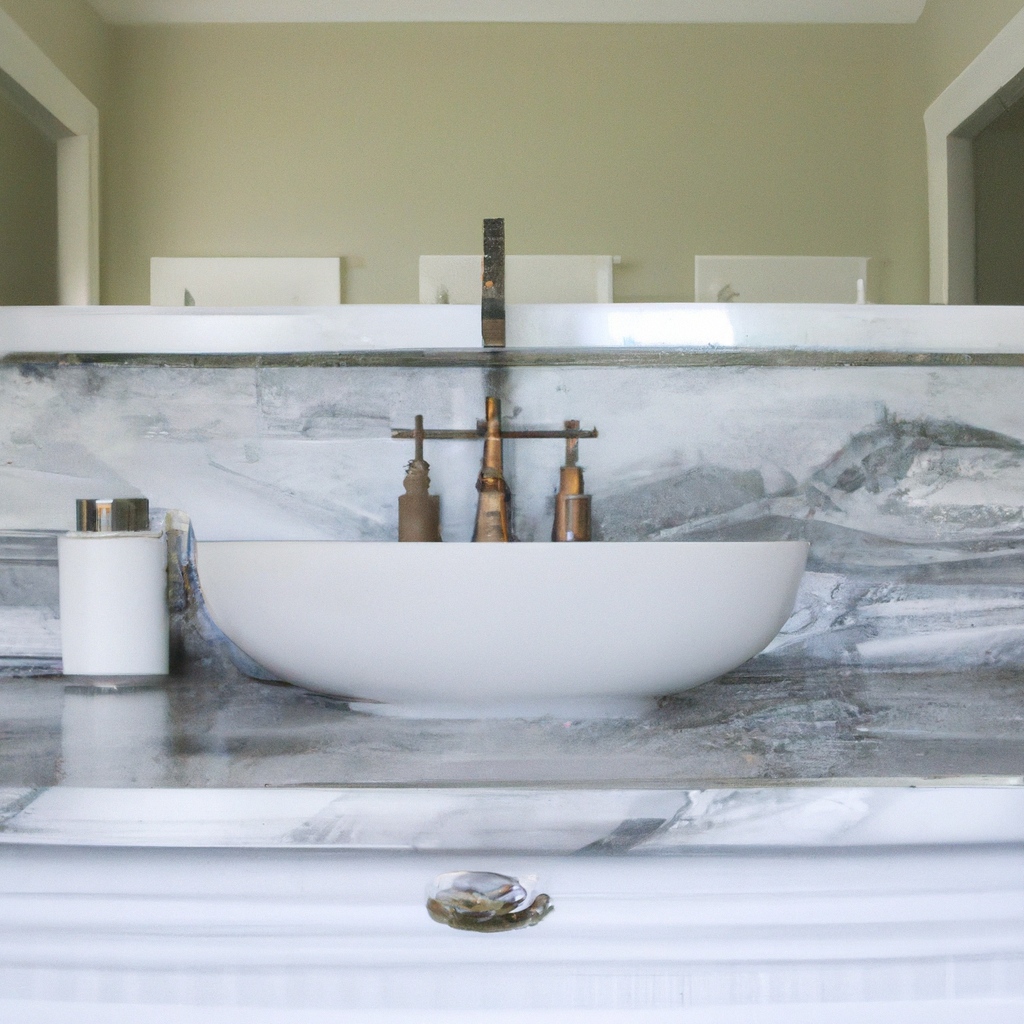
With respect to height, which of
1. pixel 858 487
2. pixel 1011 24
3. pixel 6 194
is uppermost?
pixel 1011 24

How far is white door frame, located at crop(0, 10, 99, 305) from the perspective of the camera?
0.88 metres

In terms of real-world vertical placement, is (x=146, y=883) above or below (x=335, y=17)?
below

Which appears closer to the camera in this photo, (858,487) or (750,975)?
(750,975)

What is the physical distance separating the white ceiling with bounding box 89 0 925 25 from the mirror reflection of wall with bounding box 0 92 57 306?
143 mm

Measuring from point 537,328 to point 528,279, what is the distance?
0.06 meters

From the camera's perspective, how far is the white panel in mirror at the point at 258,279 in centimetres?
86

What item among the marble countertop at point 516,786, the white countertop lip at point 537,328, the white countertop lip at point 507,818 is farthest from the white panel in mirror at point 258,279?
the white countertop lip at point 507,818

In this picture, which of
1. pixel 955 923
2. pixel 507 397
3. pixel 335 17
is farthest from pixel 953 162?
pixel 955 923

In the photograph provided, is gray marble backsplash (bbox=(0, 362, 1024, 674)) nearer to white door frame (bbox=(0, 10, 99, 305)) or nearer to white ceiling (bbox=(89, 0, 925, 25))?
white door frame (bbox=(0, 10, 99, 305))

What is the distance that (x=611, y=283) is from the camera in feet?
2.86

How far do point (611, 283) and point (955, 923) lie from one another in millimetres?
617

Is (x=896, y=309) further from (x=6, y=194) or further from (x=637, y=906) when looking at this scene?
(x=6, y=194)

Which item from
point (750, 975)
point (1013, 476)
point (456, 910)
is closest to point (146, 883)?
point (456, 910)

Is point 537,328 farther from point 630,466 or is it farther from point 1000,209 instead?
point 1000,209
